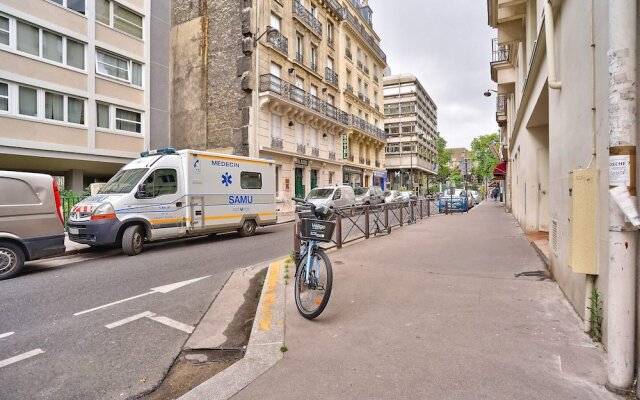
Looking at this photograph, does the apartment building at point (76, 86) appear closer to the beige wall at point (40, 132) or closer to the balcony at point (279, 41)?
the beige wall at point (40, 132)

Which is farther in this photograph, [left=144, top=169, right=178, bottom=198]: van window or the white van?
[left=144, top=169, right=178, bottom=198]: van window

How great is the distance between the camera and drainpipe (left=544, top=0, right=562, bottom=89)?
4895 millimetres

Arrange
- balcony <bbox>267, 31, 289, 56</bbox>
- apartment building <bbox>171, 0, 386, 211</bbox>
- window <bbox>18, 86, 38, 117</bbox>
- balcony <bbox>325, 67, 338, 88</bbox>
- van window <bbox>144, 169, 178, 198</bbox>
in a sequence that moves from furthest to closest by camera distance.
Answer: balcony <bbox>325, 67, 338, 88</bbox> < balcony <bbox>267, 31, 289, 56</bbox> < apartment building <bbox>171, 0, 386, 211</bbox> < window <bbox>18, 86, 38, 117</bbox> < van window <bbox>144, 169, 178, 198</bbox>

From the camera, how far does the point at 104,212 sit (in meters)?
8.48

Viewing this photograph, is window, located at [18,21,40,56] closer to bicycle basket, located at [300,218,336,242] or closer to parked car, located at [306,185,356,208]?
parked car, located at [306,185,356,208]

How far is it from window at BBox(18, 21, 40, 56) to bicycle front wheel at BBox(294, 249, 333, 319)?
726 inches

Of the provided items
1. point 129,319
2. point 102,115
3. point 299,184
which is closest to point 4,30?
point 102,115

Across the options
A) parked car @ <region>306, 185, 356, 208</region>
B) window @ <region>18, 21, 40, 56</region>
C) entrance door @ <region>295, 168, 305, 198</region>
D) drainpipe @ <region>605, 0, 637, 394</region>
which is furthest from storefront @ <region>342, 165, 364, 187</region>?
drainpipe @ <region>605, 0, 637, 394</region>

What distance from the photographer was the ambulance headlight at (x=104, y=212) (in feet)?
27.6

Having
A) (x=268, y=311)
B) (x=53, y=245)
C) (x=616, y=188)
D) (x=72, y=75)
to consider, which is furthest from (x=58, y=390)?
(x=72, y=75)

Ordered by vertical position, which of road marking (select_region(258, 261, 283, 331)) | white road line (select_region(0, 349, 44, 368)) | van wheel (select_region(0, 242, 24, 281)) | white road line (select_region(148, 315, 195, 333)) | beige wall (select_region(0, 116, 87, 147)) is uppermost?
beige wall (select_region(0, 116, 87, 147))

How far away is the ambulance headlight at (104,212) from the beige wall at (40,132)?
Result: 415 inches

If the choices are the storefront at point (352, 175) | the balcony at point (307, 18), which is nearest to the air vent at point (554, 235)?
the balcony at point (307, 18)

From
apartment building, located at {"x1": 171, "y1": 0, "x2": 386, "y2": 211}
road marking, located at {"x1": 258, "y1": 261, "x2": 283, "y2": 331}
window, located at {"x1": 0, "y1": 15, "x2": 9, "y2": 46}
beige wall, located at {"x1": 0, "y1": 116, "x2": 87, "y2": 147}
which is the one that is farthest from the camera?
apartment building, located at {"x1": 171, "y1": 0, "x2": 386, "y2": 211}
